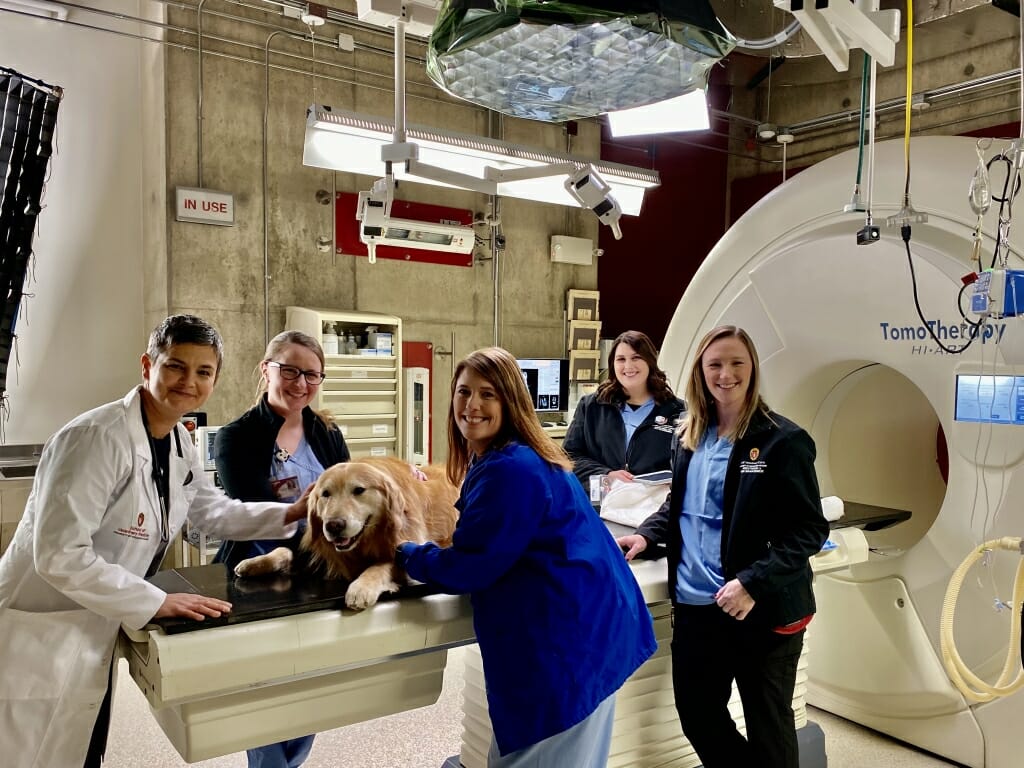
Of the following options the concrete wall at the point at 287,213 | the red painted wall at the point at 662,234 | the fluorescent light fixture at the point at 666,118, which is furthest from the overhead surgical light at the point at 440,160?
the red painted wall at the point at 662,234

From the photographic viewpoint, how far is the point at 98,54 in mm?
4855

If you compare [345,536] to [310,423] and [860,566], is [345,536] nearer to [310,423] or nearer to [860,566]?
[310,423]

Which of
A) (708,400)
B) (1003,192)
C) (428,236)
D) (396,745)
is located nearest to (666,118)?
(708,400)

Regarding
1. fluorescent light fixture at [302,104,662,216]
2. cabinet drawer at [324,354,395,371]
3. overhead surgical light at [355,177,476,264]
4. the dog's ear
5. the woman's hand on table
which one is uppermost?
fluorescent light fixture at [302,104,662,216]

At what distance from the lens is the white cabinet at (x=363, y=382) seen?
4.81 metres

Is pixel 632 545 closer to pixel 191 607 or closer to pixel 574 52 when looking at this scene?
pixel 191 607

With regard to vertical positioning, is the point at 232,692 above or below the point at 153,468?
below

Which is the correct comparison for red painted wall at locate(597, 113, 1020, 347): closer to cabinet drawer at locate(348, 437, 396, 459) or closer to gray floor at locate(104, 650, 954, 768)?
cabinet drawer at locate(348, 437, 396, 459)

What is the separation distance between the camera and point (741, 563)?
201cm

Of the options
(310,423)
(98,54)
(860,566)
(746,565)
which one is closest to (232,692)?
(310,423)

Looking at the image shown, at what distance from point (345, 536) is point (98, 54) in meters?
4.63

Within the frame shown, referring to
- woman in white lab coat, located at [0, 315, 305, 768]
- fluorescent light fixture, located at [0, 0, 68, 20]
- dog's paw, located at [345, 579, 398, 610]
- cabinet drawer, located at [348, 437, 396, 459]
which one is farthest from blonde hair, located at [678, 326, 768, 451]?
fluorescent light fixture, located at [0, 0, 68, 20]

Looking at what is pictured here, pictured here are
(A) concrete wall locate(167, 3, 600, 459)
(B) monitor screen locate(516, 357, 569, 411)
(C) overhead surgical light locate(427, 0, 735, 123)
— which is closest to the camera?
(C) overhead surgical light locate(427, 0, 735, 123)

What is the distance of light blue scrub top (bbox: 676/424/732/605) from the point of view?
2.05 meters
